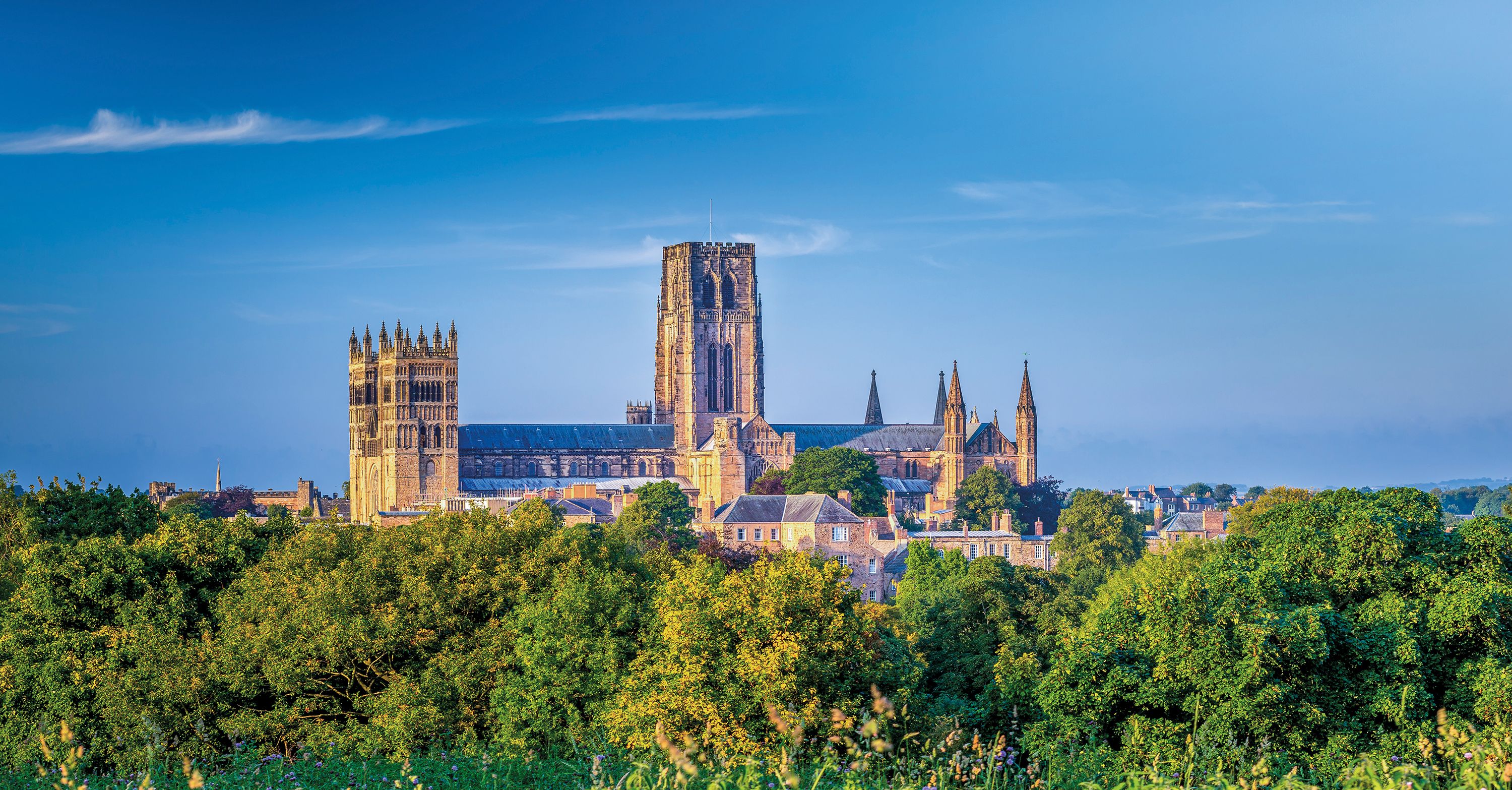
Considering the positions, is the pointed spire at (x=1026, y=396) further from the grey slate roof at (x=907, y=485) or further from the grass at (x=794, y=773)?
the grass at (x=794, y=773)

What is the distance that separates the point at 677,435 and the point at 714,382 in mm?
6033

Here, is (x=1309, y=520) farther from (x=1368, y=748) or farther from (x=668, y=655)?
(x=668, y=655)

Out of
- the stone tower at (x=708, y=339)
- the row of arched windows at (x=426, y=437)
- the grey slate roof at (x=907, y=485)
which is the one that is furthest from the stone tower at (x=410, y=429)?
the grey slate roof at (x=907, y=485)

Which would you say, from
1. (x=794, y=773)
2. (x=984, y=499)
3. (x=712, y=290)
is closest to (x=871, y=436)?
(x=712, y=290)

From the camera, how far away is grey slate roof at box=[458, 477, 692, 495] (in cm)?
13900

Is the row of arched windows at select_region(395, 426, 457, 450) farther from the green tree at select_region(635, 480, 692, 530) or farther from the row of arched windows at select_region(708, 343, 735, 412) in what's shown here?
the green tree at select_region(635, 480, 692, 530)

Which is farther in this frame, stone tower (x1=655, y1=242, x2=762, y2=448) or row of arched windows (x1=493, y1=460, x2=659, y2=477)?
stone tower (x1=655, y1=242, x2=762, y2=448)

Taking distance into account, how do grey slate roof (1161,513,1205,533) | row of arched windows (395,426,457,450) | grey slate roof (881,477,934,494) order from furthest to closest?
grey slate roof (881,477,934,494) < row of arched windows (395,426,457,450) < grey slate roof (1161,513,1205,533)

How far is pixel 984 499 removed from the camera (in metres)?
139

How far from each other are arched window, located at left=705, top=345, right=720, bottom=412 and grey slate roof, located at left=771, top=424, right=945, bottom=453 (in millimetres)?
6908

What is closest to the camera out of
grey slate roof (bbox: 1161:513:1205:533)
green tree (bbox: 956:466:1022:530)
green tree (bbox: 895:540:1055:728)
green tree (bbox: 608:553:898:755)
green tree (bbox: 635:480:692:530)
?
green tree (bbox: 608:553:898:755)

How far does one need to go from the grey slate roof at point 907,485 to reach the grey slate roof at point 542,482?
63.2 ft

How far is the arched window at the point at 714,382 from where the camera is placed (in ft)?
506

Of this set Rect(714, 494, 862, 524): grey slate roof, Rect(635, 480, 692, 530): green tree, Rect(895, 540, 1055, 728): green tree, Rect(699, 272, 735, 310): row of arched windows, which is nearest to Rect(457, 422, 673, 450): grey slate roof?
Rect(699, 272, 735, 310): row of arched windows
